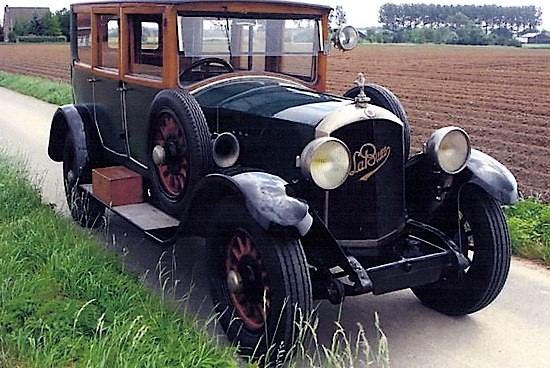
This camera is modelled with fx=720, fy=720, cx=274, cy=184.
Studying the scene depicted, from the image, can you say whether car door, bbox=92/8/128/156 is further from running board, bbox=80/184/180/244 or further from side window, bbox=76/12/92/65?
running board, bbox=80/184/180/244

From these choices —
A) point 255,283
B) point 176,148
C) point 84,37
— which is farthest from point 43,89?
point 255,283

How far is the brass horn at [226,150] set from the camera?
460 centimetres

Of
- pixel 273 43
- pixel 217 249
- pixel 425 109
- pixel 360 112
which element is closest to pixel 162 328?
pixel 217 249

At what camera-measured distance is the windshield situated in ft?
16.5

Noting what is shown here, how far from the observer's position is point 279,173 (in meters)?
4.46

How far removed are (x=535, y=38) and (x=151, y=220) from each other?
4076 inches

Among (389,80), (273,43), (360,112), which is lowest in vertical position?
(389,80)

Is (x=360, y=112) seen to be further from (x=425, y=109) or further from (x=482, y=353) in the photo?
(x=425, y=109)

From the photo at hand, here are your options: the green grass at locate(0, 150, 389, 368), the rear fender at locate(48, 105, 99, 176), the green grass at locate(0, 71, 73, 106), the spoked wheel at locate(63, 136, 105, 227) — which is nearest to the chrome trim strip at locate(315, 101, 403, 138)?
the green grass at locate(0, 150, 389, 368)

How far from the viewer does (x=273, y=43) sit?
17.5 feet

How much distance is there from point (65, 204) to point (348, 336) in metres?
3.90

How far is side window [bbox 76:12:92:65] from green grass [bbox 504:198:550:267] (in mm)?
3938

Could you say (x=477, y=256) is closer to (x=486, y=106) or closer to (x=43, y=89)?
(x=486, y=106)

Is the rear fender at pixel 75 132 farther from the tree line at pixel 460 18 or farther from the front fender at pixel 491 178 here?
the tree line at pixel 460 18
